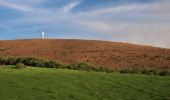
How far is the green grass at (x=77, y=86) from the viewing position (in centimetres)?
2450

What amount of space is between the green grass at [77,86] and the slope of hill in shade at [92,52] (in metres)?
8.33

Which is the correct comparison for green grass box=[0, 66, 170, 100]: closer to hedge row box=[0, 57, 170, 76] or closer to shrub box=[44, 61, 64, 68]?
hedge row box=[0, 57, 170, 76]

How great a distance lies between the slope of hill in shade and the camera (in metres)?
38.7

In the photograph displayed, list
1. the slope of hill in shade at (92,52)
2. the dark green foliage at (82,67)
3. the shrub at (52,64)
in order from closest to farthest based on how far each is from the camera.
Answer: the dark green foliage at (82,67) → the shrub at (52,64) → the slope of hill in shade at (92,52)

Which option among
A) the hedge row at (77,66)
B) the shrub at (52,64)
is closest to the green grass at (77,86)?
the hedge row at (77,66)

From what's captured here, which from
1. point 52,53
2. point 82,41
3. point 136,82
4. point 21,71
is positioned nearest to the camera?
point 136,82

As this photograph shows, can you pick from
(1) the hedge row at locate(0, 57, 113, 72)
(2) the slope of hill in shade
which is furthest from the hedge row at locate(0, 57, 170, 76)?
(2) the slope of hill in shade

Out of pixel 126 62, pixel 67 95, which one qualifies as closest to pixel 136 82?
pixel 67 95

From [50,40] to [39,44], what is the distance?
2.33 meters

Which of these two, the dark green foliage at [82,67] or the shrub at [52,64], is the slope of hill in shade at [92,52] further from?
the shrub at [52,64]

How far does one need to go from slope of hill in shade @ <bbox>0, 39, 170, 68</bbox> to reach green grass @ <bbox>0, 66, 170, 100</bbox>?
8.33 metres

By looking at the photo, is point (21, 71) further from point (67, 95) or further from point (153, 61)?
point (153, 61)

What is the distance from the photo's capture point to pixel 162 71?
108 feet

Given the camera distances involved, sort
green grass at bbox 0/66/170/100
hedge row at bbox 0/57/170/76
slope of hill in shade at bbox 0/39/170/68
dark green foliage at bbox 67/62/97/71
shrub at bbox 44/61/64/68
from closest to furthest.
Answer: green grass at bbox 0/66/170/100
hedge row at bbox 0/57/170/76
dark green foliage at bbox 67/62/97/71
shrub at bbox 44/61/64/68
slope of hill in shade at bbox 0/39/170/68
